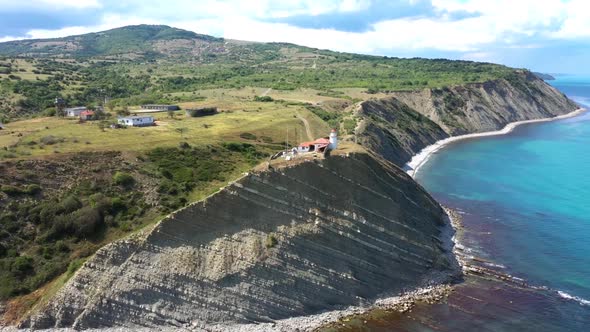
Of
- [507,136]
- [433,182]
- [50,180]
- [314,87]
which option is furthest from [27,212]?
[507,136]

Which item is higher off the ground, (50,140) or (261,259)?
(50,140)

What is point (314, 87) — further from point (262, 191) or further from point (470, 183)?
point (262, 191)

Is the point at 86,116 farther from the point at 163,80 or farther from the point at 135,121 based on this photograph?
the point at 163,80

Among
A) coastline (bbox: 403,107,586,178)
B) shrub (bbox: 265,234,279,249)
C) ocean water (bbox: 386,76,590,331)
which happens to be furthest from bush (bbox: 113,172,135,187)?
coastline (bbox: 403,107,586,178)

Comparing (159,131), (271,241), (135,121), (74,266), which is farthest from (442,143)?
(74,266)

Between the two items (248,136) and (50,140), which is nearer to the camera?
(50,140)

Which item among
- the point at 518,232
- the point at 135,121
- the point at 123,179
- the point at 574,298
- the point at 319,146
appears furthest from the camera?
the point at 135,121

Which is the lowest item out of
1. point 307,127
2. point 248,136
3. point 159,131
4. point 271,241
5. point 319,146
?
point 271,241

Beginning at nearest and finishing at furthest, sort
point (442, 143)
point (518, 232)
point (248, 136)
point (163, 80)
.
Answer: point (518, 232), point (248, 136), point (442, 143), point (163, 80)
